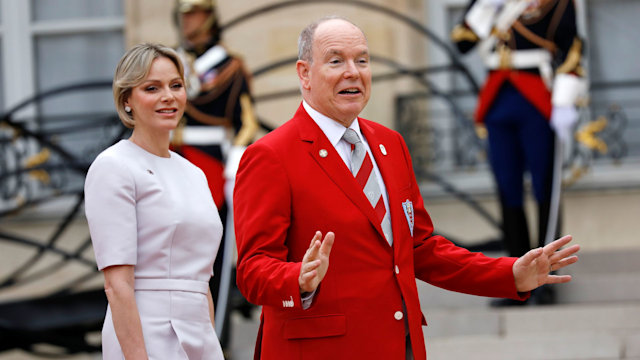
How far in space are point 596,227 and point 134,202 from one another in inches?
217

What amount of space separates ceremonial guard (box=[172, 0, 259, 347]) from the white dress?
279cm

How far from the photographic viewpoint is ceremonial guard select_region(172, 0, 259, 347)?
5.46m

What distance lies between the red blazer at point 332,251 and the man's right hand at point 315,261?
5.3 inches

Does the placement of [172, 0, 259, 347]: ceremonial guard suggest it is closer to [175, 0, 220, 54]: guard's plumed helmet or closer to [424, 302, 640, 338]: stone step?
[175, 0, 220, 54]: guard's plumed helmet

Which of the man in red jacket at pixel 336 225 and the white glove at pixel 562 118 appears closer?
the man in red jacket at pixel 336 225

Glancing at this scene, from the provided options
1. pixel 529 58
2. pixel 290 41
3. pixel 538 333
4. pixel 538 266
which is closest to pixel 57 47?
pixel 290 41

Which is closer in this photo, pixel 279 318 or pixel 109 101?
pixel 279 318

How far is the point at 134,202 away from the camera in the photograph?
2.57 metres

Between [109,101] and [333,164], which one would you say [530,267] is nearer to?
[333,164]

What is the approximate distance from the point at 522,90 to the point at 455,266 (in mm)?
2920

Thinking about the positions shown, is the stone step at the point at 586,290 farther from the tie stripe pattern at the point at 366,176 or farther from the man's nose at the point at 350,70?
the man's nose at the point at 350,70

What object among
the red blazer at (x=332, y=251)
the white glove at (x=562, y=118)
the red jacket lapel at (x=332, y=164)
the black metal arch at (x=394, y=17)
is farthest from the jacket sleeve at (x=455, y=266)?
the black metal arch at (x=394, y=17)

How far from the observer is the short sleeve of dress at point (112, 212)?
2512 millimetres

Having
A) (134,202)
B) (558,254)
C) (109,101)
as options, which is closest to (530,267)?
(558,254)
